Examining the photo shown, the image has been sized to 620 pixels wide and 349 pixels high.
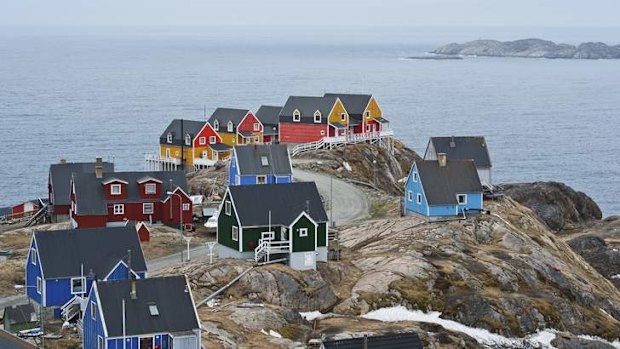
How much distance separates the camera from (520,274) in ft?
260

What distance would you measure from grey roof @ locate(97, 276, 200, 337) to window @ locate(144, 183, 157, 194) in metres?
36.0

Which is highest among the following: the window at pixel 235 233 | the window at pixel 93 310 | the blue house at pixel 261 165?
the blue house at pixel 261 165

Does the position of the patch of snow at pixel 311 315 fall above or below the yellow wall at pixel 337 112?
below

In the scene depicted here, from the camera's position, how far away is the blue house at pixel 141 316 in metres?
55.9

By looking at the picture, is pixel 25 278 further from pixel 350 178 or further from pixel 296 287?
pixel 350 178

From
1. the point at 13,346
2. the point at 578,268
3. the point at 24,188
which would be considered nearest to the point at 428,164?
the point at 578,268

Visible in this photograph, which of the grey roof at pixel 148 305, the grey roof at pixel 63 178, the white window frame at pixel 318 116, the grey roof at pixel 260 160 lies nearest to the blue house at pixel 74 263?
the grey roof at pixel 148 305

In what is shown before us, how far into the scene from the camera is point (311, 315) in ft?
228

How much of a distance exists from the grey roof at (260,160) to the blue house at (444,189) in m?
13.5

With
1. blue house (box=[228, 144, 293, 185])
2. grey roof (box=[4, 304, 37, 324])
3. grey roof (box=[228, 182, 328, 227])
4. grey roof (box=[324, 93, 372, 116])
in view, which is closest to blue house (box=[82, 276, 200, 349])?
grey roof (box=[4, 304, 37, 324])

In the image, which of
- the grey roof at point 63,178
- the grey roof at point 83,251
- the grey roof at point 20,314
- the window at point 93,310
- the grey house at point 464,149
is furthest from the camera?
the grey house at point 464,149

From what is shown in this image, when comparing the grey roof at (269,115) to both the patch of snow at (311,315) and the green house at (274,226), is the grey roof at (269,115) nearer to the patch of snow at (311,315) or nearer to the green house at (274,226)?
the green house at (274,226)

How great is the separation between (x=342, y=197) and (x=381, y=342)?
1994 inches

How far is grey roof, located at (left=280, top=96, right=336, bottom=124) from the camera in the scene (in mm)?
128875
